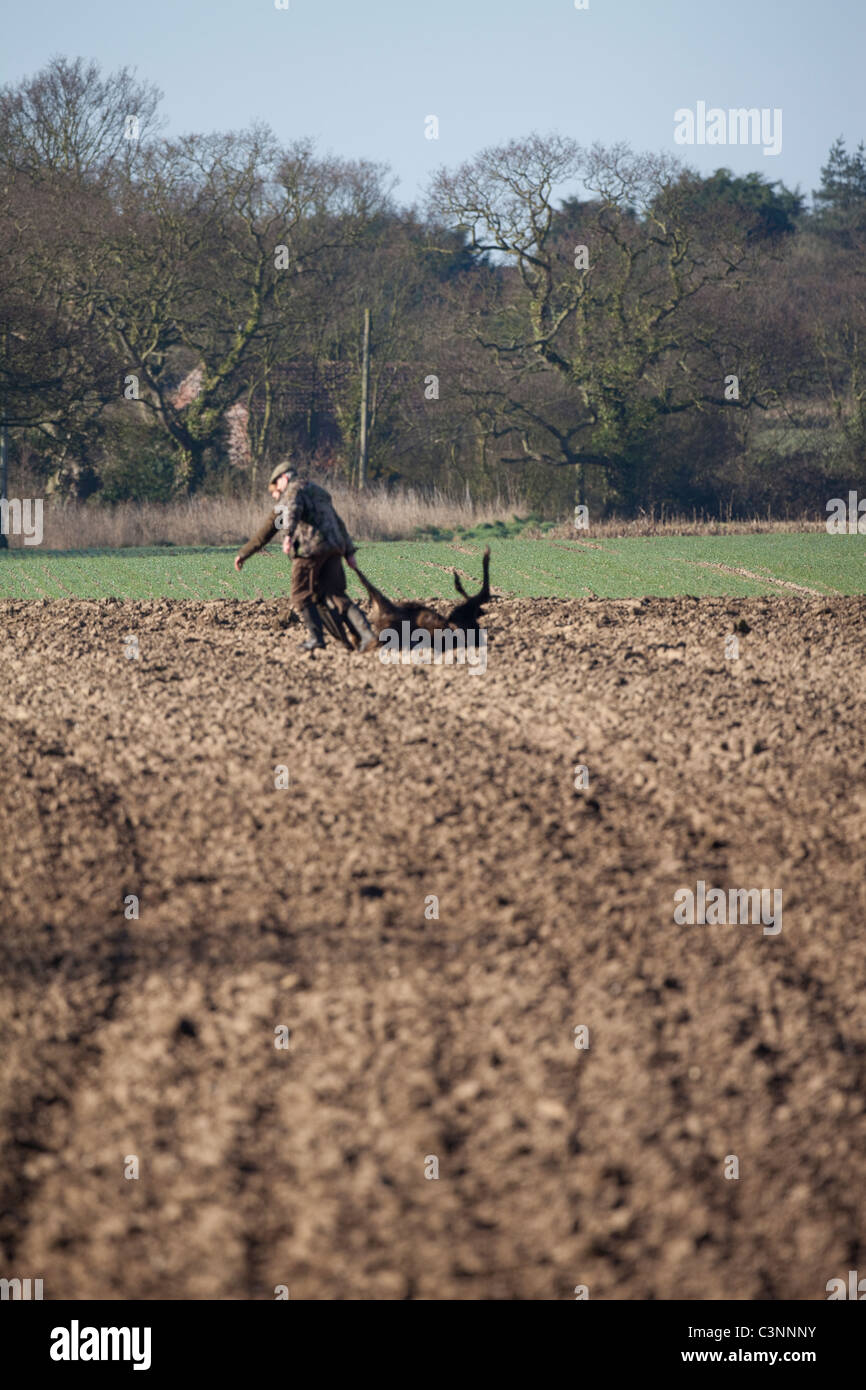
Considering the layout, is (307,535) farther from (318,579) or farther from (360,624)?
(360,624)

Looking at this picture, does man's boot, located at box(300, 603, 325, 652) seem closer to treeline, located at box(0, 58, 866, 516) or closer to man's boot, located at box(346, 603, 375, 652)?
man's boot, located at box(346, 603, 375, 652)

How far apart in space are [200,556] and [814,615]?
13.1 metres

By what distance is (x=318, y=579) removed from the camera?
11.7 meters

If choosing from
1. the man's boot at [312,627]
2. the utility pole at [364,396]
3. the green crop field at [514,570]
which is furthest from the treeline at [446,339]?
the man's boot at [312,627]

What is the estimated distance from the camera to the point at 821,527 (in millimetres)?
32812

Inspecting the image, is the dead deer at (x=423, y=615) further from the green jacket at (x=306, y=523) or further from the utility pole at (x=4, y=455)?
the utility pole at (x=4, y=455)

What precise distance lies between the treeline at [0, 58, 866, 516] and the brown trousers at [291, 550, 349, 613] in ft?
75.2

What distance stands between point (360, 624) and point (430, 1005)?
731cm

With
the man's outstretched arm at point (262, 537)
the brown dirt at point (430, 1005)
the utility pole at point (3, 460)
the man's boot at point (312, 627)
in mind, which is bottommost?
the brown dirt at point (430, 1005)

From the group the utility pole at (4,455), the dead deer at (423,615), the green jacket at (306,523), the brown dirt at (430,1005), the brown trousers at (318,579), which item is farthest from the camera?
the utility pole at (4,455)

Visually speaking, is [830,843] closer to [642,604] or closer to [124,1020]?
[124,1020]

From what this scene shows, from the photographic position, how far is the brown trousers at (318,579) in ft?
37.5

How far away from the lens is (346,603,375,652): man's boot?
11.9 metres

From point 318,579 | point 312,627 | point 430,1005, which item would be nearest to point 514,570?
point 312,627
